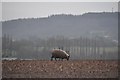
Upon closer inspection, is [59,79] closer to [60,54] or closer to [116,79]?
[116,79]

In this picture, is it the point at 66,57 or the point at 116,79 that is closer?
the point at 116,79

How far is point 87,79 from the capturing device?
15.0 m

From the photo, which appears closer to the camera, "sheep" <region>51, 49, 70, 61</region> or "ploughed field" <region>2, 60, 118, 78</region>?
"ploughed field" <region>2, 60, 118, 78</region>

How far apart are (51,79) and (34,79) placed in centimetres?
78

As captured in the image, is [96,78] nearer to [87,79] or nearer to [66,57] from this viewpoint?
[87,79]

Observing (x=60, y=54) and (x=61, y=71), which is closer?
(x=61, y=71)

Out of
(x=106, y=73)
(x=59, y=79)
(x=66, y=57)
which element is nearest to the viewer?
(x=59, y=79)

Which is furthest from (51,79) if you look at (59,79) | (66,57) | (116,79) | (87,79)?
(66,57)

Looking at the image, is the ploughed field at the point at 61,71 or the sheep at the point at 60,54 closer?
the ploughed field at the point at 61,71

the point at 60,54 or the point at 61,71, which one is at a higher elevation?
the point at 60,54

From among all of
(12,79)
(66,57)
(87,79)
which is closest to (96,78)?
(87,79)

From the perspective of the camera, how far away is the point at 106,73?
17594 mm

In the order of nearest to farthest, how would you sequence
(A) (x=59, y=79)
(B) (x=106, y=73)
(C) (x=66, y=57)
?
(A) (x=59, y=79)
(B) (x=106, y=73)
(C) (x=66, y=57)

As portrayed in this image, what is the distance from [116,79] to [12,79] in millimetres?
4812
